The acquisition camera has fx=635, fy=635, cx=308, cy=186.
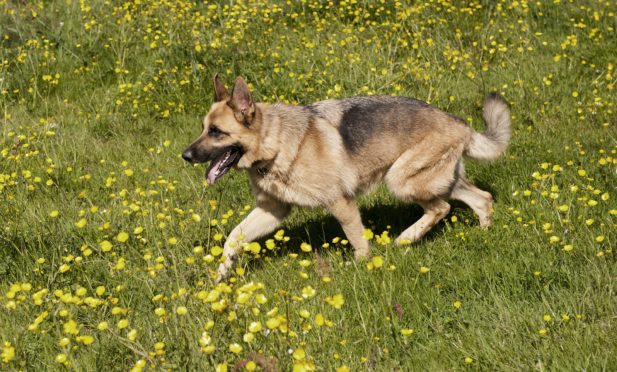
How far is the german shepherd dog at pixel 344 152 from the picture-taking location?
4.29m

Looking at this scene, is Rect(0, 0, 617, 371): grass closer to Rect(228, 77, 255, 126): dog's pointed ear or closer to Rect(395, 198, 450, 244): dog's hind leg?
Rect(395, 198, 450, 244): dog's hind leg

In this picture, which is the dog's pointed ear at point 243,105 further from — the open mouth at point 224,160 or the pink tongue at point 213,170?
the pink tongue at point 213,170

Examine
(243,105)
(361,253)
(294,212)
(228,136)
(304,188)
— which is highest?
(243,105)

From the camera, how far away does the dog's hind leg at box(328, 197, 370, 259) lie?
4379mm

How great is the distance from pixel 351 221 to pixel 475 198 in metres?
1.08

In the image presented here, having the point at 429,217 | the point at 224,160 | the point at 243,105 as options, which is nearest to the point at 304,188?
the point at 224,160

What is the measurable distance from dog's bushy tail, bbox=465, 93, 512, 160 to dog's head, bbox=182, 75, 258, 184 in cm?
171

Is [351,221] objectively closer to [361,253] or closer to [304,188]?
[361,253]

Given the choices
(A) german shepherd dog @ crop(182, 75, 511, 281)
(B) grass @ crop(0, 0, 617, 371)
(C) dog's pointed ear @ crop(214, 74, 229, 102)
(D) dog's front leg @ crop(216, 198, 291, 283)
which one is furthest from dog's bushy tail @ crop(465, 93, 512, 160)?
(C) dog's pointed ear @ crop(214, 74, 229, 102)

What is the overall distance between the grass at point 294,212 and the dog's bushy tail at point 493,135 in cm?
35

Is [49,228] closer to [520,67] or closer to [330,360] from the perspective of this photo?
[330,360]

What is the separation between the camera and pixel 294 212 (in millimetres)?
5227

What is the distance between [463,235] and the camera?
13.9ft

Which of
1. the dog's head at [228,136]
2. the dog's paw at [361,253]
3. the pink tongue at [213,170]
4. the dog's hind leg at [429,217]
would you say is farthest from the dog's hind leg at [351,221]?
the pink tongue at [213,170]
